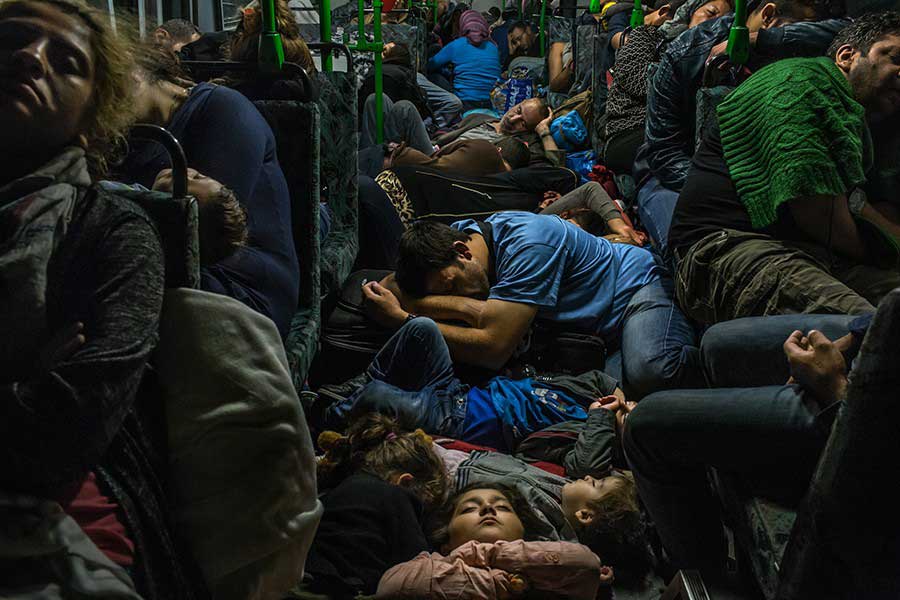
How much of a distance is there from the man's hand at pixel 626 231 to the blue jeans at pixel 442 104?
10.4 feet

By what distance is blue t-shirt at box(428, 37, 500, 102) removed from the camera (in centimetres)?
749

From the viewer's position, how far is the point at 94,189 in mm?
1163

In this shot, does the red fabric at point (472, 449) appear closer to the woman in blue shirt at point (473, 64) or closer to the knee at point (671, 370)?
the knee at point (671, 370)

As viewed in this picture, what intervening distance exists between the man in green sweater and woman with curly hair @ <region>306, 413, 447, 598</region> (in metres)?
0.85

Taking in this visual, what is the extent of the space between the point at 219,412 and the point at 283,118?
4.23 ft

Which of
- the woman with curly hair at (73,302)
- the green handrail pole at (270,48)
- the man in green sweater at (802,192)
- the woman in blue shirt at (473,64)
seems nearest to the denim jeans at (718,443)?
the man in green sweater at (802,192)

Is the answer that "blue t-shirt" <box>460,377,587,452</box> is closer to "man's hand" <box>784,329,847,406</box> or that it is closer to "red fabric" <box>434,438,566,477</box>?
"red fabric" <box>434,438,566,477</box>

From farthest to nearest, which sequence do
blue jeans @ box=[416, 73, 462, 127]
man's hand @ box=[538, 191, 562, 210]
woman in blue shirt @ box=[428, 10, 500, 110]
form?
woman in blue shirt @ box=[428, 10, 500, 110] < blue jeans @ box=[416, 73, 462, 127] < man's hand @ box=[538, 191, 562, 210]

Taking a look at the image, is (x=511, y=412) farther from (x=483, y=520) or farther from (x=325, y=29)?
(x=325, y=29)

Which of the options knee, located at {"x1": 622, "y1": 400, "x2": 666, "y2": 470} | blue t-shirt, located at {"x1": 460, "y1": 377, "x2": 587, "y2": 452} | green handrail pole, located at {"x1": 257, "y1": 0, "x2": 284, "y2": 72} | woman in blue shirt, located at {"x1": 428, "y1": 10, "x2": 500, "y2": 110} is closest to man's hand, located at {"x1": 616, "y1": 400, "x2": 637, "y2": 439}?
blue t-shirt, located at {"x1": 460, "y1": 377, "x2": 587, "y2": 452}

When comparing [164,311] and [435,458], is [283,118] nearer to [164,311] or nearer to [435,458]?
[435,458]

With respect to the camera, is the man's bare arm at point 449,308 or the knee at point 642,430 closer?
the knee at point 642,430

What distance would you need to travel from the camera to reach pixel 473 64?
7.56m

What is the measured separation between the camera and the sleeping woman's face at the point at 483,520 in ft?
6.41
